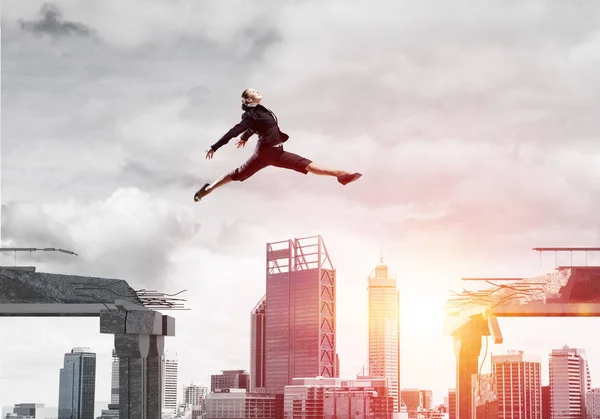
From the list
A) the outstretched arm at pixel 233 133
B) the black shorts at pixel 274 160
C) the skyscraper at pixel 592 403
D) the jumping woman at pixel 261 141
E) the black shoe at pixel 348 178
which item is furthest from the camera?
the skyscraper at pixel 592 403

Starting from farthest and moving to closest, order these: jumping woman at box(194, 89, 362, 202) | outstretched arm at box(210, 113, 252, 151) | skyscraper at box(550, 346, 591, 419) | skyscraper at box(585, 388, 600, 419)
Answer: skyscraper at box(585, 388, 600, 419) < skyscraper at box(550, 346, 591, 419) < jumping woman at box(194, 89, 362, 202) < outstretched arm at box(210, 113, 252, 151)

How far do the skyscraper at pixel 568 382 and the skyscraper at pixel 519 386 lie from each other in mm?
3223

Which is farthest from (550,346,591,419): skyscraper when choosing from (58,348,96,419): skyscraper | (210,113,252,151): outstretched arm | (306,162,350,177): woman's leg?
(210,113,252,151): outstretched arm

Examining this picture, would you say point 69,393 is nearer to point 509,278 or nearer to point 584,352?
point 584,352

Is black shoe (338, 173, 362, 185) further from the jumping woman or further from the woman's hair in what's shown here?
the woman's hair

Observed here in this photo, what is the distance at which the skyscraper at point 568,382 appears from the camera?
159m

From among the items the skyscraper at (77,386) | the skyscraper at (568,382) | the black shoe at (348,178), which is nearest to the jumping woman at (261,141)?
the black shoe at (348,178)

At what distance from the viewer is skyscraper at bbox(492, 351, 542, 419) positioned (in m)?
150

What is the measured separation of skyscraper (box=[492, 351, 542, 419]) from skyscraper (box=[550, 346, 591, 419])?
3.22 meters

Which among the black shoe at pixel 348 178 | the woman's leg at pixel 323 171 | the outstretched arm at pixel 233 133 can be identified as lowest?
the black shoe at pixel 348 178

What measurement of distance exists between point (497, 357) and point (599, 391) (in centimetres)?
2973

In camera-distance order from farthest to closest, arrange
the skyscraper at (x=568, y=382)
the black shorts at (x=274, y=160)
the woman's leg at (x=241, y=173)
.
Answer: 1. the skyscraper at (x=568, y=382)
2. the woman's leg at (x=241, y=173)
3. the black shorts at (x=274, y=160)

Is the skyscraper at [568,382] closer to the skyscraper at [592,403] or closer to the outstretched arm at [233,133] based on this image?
the skyscraper at [592,403]

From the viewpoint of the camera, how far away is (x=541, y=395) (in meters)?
160
